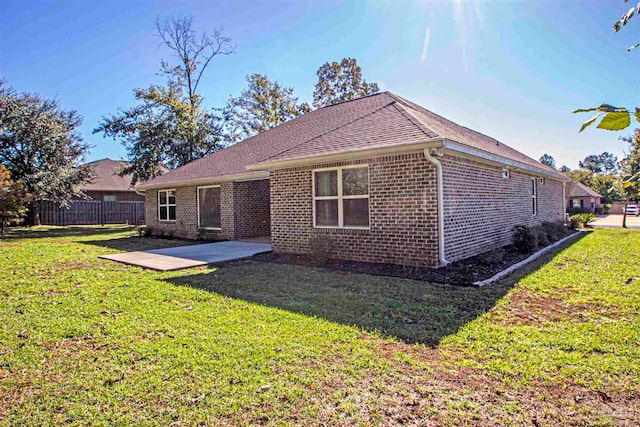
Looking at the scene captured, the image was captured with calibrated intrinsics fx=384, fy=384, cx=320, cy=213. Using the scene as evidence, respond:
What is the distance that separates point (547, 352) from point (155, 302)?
200 inches

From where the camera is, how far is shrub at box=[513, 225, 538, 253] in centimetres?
1002

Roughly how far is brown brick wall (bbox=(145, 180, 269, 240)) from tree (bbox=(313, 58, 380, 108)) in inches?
911

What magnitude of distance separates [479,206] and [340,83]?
30.3m

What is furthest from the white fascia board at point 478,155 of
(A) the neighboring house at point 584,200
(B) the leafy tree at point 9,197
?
(A) the neighboring house at point 584,200

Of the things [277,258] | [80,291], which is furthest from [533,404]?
[277,258]

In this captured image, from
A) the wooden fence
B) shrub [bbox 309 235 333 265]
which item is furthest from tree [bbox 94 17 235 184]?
shrub [bbox 309 235 333 265]

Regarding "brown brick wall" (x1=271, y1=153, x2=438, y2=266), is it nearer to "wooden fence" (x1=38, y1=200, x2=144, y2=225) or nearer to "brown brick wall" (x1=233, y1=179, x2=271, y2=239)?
"brown brick wall" (x1=233, y1=179, x2=271, y2=239)

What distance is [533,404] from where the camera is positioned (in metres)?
2.86

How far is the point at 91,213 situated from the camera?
27.9 meters

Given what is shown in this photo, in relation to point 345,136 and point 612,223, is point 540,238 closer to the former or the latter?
point 345,136

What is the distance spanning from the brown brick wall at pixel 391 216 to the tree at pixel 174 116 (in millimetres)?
18491

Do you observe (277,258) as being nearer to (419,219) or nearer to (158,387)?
(419,219)

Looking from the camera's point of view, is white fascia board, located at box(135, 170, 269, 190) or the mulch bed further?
white fascia board, located at box(135, 170, 269, 190)

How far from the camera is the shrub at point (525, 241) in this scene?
10023 mm
